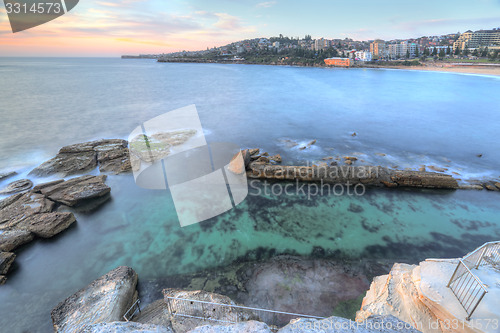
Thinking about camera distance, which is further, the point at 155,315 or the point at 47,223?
the point at 47,223

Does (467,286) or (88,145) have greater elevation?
(88,145)

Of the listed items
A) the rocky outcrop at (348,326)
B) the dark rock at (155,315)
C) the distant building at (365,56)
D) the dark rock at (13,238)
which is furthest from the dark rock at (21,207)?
the distant building at (365,56)

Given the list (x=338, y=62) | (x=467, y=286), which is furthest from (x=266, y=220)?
(x=338, y=62)

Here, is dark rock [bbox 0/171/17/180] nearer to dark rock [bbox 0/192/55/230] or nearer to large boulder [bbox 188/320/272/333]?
dark rock [bbox 0/192/55/230]

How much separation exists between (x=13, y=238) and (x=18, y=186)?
18.2 ft

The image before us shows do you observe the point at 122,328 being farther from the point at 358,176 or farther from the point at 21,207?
the point at 358,176

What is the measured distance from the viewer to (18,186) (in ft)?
40.8

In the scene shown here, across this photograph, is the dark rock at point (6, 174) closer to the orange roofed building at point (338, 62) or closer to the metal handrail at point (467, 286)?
the metal handrail at point (467, 286)

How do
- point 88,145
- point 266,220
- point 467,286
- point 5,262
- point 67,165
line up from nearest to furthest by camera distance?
point 467,286 < point 5,262 < point 266,220 < point 67,165 < point 88,145

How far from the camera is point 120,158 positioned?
15562 millimetres

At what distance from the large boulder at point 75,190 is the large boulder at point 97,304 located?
627 cm

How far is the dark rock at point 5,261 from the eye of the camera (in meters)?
7.67

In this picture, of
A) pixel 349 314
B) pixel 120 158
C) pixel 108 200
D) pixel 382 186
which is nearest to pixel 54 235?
pixel 108 200

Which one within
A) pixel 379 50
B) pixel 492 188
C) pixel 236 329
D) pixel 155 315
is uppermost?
pixel 379 50
